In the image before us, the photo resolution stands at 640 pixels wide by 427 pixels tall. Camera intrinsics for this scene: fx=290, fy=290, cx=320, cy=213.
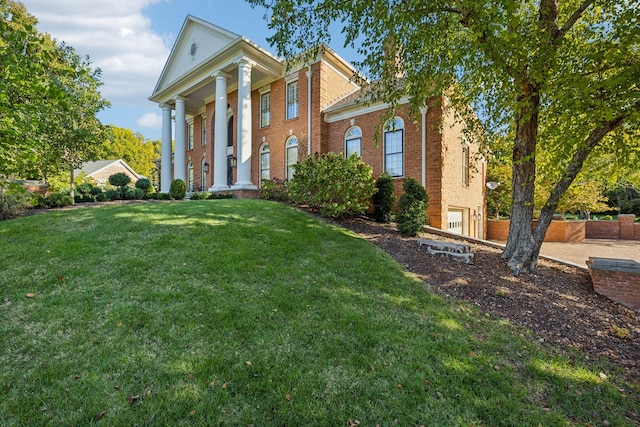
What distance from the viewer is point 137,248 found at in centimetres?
524

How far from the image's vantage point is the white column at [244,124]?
13.2m

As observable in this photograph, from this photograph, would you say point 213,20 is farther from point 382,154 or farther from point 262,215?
point 262,215

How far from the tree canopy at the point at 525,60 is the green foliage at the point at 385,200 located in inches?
123

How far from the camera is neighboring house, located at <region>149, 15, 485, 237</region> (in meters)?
10.6

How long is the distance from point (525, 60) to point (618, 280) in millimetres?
4293

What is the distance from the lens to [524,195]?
6598 millimetres

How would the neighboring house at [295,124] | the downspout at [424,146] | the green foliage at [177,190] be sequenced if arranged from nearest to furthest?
the downspout at [424,146] → the neighboring house at [295,124] → the green foliage at [177,190]

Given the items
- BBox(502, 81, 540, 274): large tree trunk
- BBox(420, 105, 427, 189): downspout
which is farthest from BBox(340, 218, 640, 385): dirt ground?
BBox(420, 105, 427, 189): downspout

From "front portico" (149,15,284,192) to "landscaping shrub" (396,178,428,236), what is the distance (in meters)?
7.44

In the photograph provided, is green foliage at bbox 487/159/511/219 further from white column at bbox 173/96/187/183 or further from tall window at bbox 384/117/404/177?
white column at bbox 173/96/187/183

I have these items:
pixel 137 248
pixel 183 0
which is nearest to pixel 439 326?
pixel 137 248

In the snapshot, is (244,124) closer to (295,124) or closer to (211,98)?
(295,124)

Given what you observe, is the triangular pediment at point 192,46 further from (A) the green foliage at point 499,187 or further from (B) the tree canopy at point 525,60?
(A) the green foliage at point 499,187

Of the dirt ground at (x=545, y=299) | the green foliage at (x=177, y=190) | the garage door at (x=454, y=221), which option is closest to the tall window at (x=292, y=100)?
the green foliage at (x=177, y=190)
